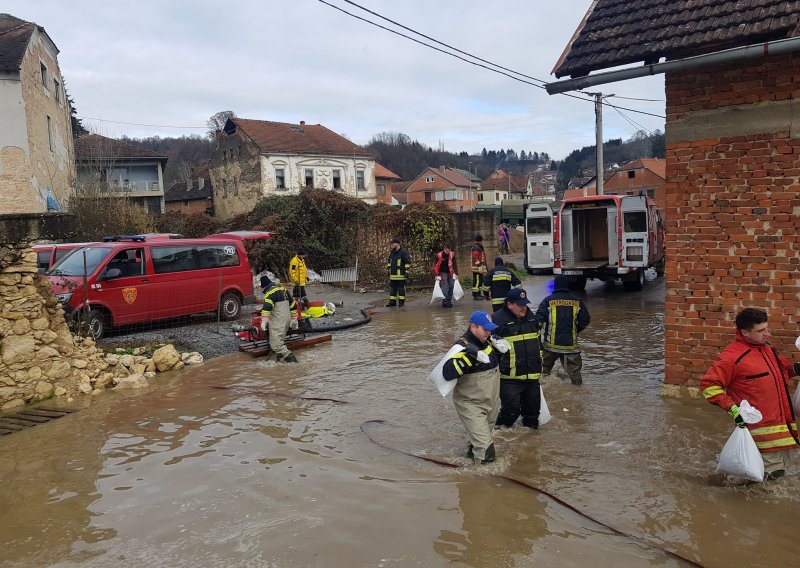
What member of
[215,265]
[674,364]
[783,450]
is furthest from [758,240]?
[215,265]

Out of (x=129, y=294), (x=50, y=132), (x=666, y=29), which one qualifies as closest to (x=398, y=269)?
(x=129, y=294)

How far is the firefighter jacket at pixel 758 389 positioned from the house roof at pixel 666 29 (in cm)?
354

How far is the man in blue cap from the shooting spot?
5281 millimetres

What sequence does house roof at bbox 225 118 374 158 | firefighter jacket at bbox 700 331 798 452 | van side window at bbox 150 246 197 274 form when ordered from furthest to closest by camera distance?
house roof at bbox 225 118 374 158, van side window at bbox 150 246 197 274, firefighter jacket at bbox 700 331 798 452

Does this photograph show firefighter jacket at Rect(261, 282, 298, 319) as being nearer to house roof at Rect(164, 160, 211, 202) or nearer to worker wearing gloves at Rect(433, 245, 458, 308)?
worker wearing gloves at Rect(433, 245, 458, 308)

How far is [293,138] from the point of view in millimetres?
48188

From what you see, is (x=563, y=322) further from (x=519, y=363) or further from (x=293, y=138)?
(x=293, y=138)

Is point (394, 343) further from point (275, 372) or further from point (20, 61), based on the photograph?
point (20, 61)

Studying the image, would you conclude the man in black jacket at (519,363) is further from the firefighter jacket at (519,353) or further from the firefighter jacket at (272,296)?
the firefighter jacket at (272,296)

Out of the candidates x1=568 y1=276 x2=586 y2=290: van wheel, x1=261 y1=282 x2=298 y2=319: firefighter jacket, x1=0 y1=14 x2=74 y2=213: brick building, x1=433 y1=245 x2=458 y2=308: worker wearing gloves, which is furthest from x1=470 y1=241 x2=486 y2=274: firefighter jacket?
x1=0 y1=14 x2=74 y2=213: brick building

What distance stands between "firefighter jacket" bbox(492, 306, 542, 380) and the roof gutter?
317 cm

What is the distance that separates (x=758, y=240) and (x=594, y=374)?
2.99 m

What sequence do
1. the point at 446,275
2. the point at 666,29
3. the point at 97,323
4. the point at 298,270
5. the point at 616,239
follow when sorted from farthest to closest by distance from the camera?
the point at 616,239, the point at 446,275, the point at 298,270, the point at 97,323, the point at 666,29

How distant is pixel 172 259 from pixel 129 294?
124 cm
